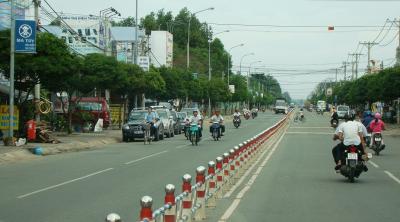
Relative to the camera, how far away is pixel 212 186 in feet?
37.5

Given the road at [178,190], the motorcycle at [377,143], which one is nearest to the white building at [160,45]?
the motorcycle at [377,143]

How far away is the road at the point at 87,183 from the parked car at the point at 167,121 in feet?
48.2

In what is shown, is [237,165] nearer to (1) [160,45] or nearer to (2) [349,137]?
(2) [349,137]

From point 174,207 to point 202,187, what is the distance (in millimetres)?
2598

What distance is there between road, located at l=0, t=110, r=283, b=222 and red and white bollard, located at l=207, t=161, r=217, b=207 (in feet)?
3.18

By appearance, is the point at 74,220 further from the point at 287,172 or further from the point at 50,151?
the point at 50,151

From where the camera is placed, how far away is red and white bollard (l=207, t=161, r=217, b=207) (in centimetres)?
1105

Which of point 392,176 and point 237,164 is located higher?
point 237,164

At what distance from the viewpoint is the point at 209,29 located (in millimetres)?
147875

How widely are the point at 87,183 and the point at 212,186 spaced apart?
202 inches

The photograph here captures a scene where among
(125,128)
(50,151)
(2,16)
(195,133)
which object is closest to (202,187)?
(50,151)

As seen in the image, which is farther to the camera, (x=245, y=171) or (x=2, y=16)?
(x=2, y=16)

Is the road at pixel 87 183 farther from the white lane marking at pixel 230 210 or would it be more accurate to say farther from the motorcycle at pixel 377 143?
the motorcycle at pixel 377 143

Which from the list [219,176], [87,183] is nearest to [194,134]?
[87,183]
